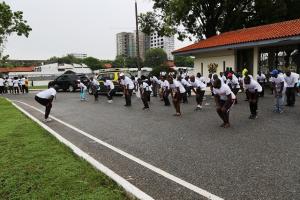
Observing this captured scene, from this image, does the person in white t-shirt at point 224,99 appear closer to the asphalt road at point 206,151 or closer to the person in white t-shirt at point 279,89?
the asphalt road at point 206,151

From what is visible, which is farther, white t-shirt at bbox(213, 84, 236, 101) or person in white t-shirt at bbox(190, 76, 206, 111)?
person in white t-shirt at bbox(190, 76, 206, 111)

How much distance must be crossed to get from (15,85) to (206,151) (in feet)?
97.3

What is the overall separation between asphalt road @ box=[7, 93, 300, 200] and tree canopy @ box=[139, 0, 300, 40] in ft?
76.5

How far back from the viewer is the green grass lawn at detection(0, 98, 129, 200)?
518cm

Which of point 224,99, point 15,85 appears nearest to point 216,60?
point 15,85

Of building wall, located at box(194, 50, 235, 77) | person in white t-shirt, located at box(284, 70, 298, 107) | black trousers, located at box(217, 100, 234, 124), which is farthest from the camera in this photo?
building wall, located at box(194, 50, 235, 77)

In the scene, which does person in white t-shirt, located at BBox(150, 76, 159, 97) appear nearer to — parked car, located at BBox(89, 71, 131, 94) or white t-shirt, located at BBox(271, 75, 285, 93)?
parked car, located at BBox(89, 71, 131, 94)

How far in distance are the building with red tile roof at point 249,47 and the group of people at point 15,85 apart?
14.6 m

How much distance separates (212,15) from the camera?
123 feet

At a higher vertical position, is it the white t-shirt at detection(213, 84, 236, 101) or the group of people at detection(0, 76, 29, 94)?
the white t-shirt at detection(213, 84, 236, 101)

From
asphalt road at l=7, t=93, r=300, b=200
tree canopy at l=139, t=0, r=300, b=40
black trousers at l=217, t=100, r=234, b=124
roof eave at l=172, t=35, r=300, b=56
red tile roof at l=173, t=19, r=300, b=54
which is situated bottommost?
asphalt road at l=7, t=93, r=300, b=200

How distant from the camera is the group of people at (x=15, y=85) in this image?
1329 inches

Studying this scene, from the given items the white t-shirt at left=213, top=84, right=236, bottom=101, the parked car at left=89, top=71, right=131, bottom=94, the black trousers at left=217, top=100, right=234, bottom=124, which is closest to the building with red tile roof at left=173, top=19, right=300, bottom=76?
the parked car at left=89, top=71, right=131, bottom=94

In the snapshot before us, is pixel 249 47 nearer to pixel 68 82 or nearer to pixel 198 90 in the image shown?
pixel 198 90
